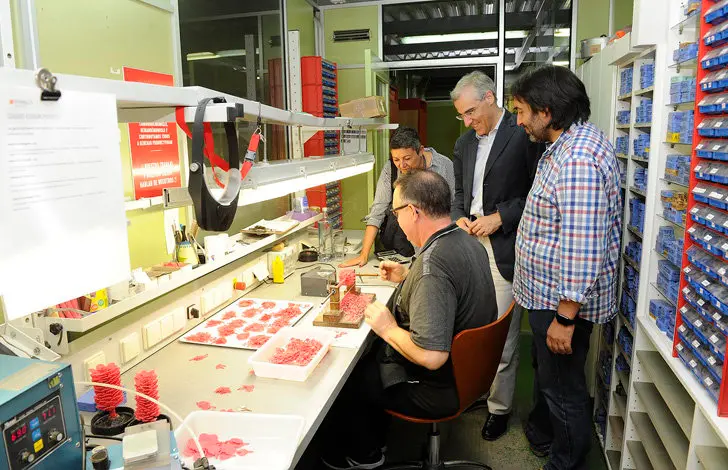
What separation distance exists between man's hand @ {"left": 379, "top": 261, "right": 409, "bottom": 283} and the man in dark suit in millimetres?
433

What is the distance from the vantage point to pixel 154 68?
2480 millimetres

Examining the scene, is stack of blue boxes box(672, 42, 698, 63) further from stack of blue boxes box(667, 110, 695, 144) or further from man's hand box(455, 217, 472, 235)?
man's hand box(455, 217, 472, 235)

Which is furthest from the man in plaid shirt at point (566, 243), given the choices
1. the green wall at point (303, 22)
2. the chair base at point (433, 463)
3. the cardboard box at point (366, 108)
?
the green wall at point (303, 22)

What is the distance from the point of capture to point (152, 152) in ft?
8.07

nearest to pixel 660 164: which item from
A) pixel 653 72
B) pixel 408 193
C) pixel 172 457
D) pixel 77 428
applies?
pixel 653 72

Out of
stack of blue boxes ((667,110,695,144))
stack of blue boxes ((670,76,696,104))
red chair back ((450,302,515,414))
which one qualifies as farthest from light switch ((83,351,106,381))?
stack of blue boxes ((670,76,696,104))

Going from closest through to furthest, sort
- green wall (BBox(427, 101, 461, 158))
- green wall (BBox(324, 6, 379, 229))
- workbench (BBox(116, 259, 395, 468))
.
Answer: workbench (BBox(116, 259, 395, 468)) < green wall (BBox(324, 6, 379, 229)) < green wall (BBox(427, 101, 461, 158))

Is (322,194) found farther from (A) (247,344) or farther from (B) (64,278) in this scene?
(B) (64,278)

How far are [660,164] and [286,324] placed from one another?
175cm

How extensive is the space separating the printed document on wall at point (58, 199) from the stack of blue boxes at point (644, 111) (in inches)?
84.0

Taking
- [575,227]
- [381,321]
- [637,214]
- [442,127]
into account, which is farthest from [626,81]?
[442,127]

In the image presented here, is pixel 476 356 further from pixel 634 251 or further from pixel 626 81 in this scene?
pixel 626 81

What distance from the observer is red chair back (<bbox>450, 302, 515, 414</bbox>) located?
80.6 inches

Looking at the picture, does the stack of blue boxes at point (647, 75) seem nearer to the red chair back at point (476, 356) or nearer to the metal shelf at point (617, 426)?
the red chair back at point (476, 356)
